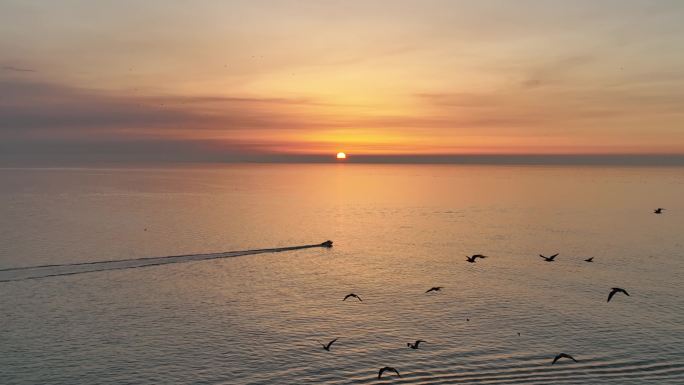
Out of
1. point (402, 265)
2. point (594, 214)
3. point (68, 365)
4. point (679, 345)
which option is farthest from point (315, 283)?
point (594, 214)

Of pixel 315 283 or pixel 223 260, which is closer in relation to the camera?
pixel 315 283

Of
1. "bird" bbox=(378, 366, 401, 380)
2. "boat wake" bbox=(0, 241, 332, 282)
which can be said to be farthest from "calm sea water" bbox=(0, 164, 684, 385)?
"boat wake" bbox=(0, 241, 332, 282)

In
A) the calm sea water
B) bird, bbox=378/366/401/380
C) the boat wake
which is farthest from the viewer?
the boat wake

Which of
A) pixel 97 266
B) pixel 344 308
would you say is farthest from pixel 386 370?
pixel 97 266

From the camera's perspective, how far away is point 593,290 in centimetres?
5759

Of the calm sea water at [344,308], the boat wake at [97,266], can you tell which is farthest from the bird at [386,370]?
the boat wake at [97,266]

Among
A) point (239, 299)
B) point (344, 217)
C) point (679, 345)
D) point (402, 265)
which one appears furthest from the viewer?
point (344, 217)

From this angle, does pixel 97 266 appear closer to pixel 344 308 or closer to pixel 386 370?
pixel 344 308

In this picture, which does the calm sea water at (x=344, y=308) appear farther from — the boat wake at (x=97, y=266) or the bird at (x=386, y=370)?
the boat wake at (x=97, y=266)

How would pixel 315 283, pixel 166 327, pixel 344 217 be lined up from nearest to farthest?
pixel 166 327
pixel 315 283
pixel 344 217

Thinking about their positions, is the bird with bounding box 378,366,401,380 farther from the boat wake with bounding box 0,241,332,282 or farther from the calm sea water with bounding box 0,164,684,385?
the boat wake with bounding box 0,241,332,282

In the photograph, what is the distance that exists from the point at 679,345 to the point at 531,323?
417 inches

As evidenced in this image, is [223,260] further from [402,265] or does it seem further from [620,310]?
[620,310]

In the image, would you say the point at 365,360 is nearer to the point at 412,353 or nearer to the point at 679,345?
the point at 412,353
